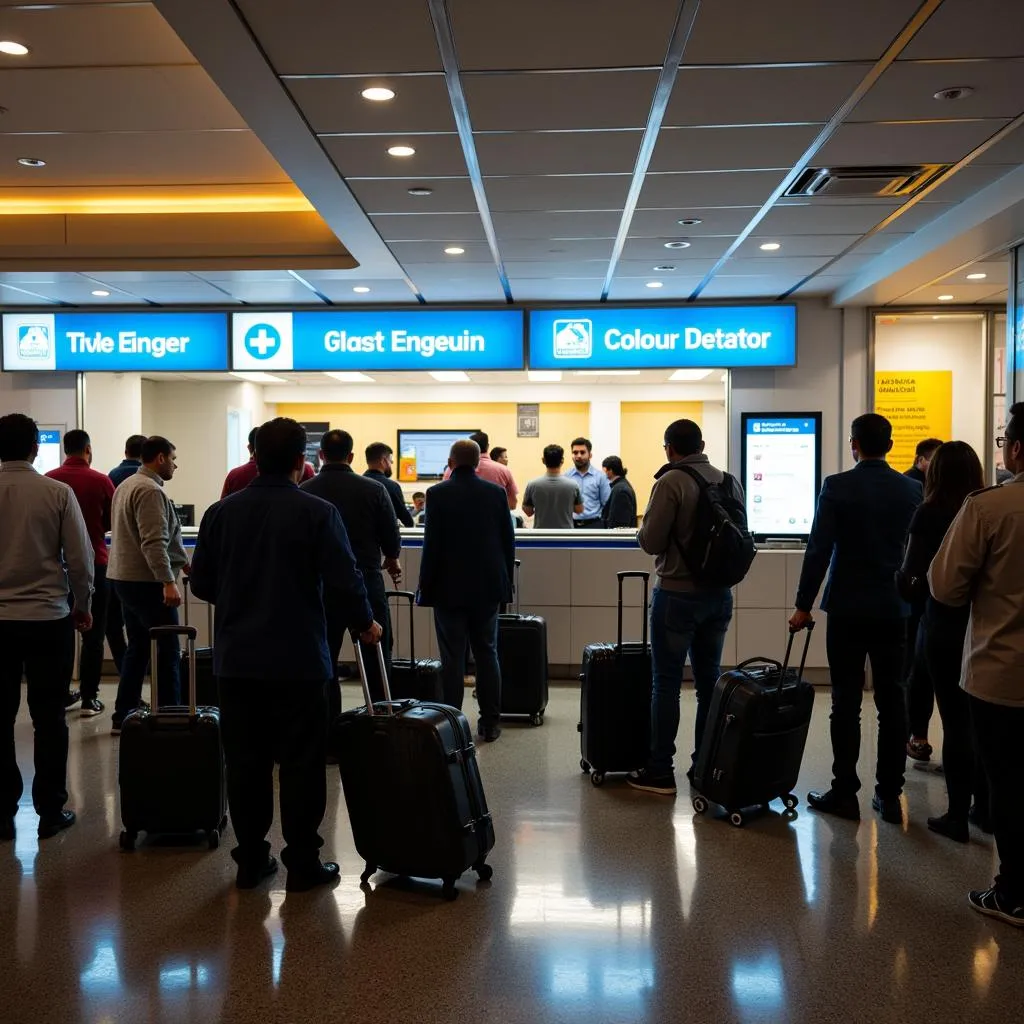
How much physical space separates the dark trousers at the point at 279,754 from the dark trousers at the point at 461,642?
179 centimetres

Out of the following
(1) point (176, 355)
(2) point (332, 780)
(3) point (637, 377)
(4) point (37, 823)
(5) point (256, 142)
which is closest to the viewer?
(4) point (37, 823)

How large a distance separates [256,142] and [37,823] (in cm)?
329

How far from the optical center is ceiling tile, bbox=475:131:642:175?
408 centimetres

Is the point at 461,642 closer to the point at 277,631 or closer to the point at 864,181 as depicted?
the point at 277,631

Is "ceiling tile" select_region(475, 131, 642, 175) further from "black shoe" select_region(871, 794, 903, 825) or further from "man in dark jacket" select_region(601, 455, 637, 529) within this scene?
"man in dark jacket" select_region(601, 455, 637, 529)

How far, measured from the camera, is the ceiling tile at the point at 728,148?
402 cm

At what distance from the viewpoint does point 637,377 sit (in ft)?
40.0

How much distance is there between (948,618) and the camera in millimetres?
3719

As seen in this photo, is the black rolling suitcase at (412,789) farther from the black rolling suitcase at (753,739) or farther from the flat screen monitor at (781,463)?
the flat screen monitor at (781,463)

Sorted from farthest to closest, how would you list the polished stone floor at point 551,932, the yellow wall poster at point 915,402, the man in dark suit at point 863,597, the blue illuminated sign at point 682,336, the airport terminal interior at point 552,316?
the yellow wall poster at point 915,402 → the blue illuminated sign at point 682,336 → the man in dark suit at point 863,597 → the airport terminal interior at point 552,316 → the polished stone floor at point 551,932

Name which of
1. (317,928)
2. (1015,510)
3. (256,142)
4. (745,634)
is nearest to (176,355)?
(256,142)

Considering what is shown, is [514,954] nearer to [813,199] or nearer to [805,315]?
[813,199]

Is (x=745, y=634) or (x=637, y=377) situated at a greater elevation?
(x=637, y=377)

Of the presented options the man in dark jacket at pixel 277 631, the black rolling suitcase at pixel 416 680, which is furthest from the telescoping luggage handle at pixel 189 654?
the black rolling suitcase at pixel 416 680
